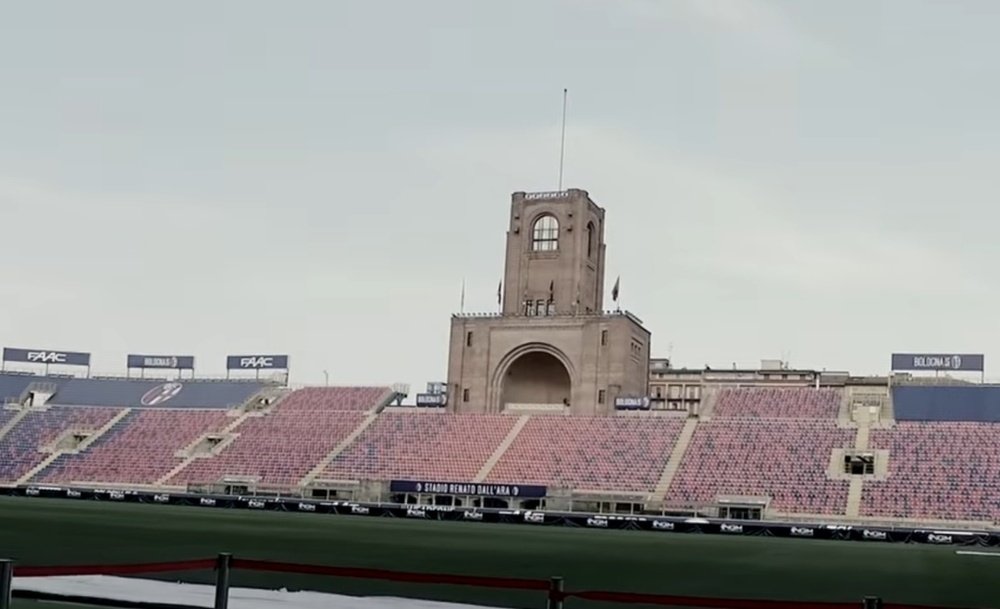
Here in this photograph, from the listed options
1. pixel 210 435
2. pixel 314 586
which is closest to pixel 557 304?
pixel 210 435

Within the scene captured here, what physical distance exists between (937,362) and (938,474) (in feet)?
107

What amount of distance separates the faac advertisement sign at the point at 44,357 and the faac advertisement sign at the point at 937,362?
82107 millimetres

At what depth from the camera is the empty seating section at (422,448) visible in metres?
83.2

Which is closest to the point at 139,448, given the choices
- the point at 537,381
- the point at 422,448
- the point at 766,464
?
the point at 422,448

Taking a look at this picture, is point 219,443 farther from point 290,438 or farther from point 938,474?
point 938,474

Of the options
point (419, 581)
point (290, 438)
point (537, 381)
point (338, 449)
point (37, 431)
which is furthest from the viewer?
point (37, 431)

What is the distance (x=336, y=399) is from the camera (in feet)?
327

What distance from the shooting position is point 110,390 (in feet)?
351

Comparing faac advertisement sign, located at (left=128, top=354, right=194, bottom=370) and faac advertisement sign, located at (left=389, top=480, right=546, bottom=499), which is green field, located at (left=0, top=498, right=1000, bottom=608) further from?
faac advertisement sign, located at (left=128, top=354, right=194, bottom=370)

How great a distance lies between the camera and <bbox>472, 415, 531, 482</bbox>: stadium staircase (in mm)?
81294

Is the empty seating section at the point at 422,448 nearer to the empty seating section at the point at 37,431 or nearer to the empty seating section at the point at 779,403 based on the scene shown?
the empty seating section at the point at 779,403

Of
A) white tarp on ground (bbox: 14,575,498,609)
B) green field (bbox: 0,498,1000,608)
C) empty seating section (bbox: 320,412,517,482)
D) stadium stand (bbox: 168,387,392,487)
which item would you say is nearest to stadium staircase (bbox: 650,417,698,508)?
empty seating section (bbox: 320,412,517,482)

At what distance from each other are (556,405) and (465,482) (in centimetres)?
1631

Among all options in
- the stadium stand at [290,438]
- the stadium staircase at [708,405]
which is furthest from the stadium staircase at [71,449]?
the stadium staircase at [708,405]
